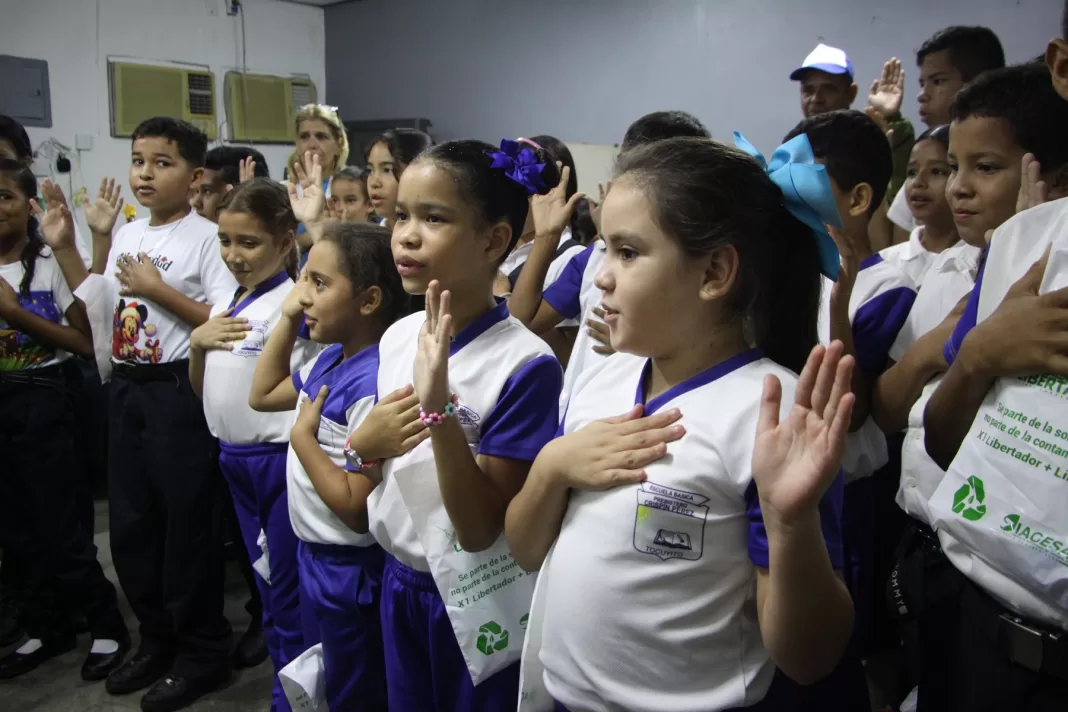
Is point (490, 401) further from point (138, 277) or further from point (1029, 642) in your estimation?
point (138, 277)

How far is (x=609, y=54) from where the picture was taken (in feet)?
17.7

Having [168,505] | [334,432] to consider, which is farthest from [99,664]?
[334,432]

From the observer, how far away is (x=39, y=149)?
233 inches

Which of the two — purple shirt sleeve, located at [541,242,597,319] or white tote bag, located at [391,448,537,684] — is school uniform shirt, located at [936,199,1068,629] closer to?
white tote bag, located at [391,448,537,684]

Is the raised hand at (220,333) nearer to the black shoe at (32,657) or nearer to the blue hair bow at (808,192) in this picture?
the black shoe at (32,657)

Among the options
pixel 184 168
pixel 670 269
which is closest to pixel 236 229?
pixel 184 168

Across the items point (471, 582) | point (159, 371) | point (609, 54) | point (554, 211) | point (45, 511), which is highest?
point (609, 54)

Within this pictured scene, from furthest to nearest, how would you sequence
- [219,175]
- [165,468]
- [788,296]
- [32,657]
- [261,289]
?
1. [219,175]
2. [32,657]
3. [165,468]
4. [261,289]
5. [788,296]

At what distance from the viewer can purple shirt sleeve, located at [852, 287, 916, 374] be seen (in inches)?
64.2

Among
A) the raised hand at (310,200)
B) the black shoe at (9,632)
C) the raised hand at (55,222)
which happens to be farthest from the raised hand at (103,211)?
the black shoe at (9,632)

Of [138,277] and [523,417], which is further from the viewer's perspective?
[138,277]

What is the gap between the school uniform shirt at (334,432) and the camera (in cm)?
160

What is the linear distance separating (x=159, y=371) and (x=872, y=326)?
1913 millimetres

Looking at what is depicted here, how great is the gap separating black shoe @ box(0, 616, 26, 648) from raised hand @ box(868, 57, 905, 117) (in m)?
3.34
